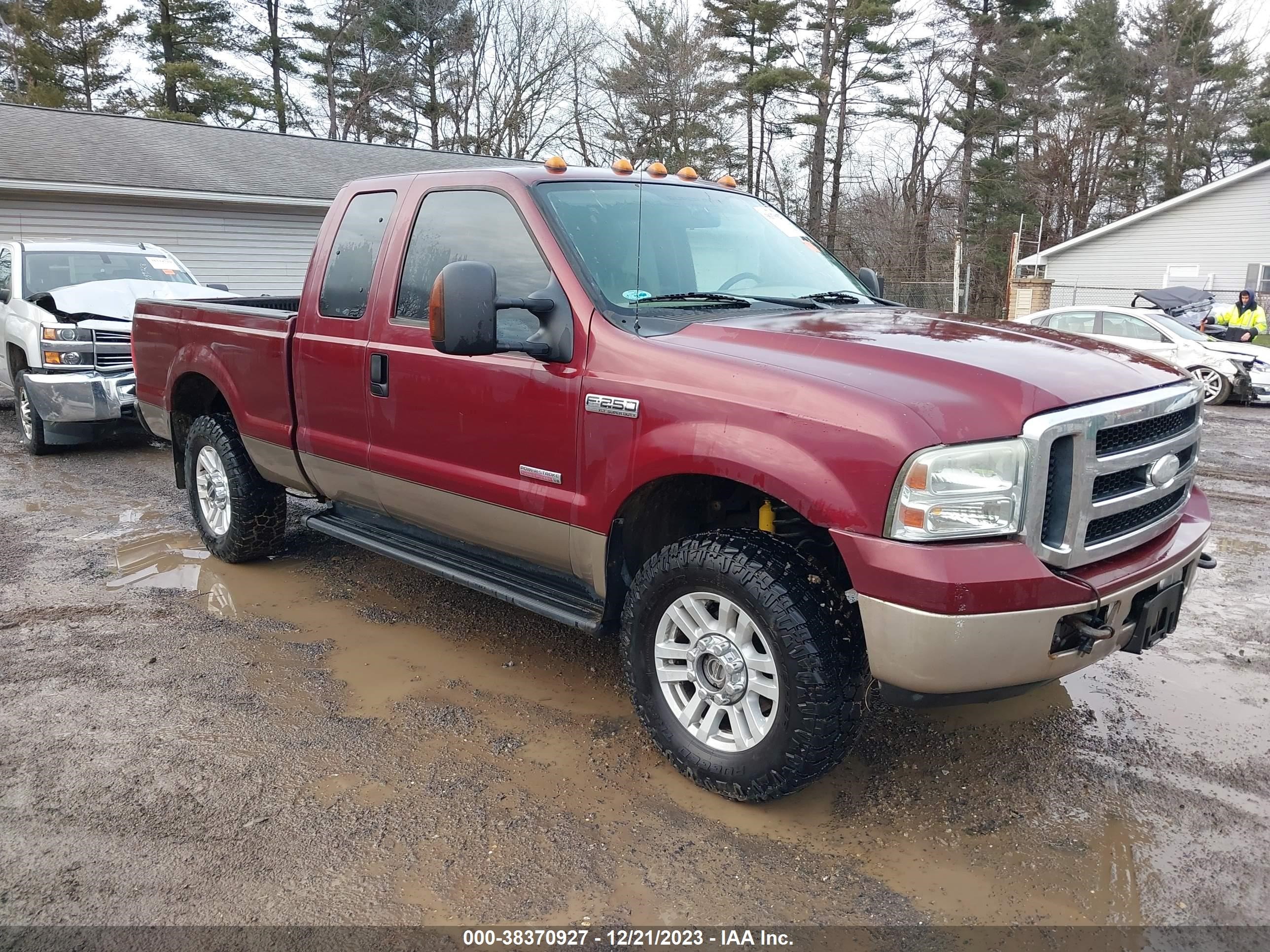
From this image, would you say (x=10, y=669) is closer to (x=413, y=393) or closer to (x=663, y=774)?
(x=413, y=393)

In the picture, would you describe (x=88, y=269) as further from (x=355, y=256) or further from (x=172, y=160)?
(x=172, y=160)

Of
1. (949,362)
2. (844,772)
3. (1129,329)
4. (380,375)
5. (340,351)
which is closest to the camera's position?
(949,362)

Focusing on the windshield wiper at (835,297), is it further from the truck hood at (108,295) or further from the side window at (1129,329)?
the side window at (1129,329)

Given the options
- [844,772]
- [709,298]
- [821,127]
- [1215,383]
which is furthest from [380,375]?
[821,127]

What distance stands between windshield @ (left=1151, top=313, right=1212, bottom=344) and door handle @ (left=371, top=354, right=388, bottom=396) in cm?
1275

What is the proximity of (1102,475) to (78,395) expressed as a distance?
8.57m

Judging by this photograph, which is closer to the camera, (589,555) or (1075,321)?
(589,555)

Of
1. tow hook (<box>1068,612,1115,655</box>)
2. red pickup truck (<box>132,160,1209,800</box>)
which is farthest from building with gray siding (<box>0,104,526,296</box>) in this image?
tow hook (<box>1068,612,1115,655</box>)

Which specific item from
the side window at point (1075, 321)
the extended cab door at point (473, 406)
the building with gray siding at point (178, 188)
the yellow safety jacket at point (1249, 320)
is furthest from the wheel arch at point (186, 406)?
the yellow safety jacket at point (1249, 320)

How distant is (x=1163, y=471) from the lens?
3.09 metres

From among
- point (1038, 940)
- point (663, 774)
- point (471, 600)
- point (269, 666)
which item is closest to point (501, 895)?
point (663, 774)

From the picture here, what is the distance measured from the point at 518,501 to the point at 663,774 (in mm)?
1166

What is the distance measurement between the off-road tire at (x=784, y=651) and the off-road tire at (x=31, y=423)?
7.88 metres

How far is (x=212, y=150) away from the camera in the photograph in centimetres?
1848
